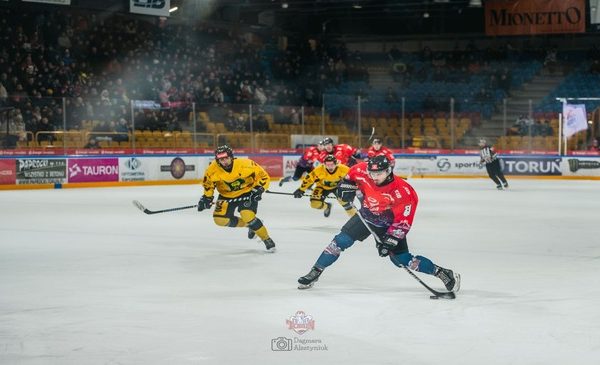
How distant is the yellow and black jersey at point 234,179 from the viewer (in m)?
10.2

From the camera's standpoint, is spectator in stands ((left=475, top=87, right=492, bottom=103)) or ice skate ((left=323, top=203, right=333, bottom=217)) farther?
spectator in stands ((left=475, top=87, right=492, bottom=103))

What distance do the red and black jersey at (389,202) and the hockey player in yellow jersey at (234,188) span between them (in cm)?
283

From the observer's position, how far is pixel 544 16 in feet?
104

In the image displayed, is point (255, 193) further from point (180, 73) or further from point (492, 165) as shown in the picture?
point (180, 73)

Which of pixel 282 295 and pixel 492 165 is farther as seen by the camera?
pixel 492 165

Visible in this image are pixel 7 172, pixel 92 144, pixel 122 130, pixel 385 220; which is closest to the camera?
pixel 385 220

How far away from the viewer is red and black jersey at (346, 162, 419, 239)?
701 cm

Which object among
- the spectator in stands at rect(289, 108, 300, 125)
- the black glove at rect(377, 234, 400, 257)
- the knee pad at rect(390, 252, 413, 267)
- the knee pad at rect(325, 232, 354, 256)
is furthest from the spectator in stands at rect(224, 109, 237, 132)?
the black glove at rect(377, 234, 400, 257)

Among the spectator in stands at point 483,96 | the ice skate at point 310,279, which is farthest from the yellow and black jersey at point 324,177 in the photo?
the spectator in stands at point 483,96

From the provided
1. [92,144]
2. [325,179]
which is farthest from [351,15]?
[325,179]
